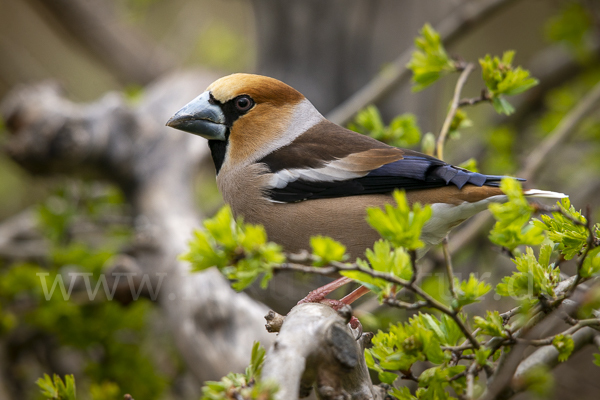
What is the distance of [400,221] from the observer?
1.50m

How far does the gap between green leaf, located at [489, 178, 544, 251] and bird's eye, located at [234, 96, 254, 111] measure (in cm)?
165

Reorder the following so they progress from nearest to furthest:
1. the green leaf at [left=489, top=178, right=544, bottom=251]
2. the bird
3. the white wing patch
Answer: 1. the green leaf at [left=489, top=178, right=544, bottom=251]
2. the bird
3. the white wing patch

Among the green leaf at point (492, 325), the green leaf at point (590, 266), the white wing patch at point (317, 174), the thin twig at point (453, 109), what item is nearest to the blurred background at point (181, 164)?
the thin twig at point (453, 109)

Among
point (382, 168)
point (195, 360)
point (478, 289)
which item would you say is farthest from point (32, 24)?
point (478, 289)

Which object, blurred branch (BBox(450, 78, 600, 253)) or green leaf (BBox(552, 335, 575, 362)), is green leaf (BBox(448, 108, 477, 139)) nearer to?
blurred branch (BBox(450, 78, 600, 253))

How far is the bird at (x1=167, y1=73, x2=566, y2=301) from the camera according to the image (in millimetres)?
2541

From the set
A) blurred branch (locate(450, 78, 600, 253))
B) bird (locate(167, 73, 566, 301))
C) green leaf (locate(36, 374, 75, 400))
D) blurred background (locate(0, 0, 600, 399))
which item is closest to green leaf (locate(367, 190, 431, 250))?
bird (locate(167, 73, 566, 301))

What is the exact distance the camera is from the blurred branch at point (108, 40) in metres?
7.69

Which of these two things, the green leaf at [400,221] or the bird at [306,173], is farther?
the bird at [306,173]

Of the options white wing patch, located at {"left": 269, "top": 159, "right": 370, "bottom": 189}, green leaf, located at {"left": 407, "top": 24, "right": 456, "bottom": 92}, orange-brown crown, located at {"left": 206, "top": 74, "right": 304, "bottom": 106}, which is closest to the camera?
white wing patch, located at {"left": 269, "top": 159, "right": 370, "bottom": 189}

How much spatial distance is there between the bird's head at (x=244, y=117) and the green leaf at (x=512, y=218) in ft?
4.88

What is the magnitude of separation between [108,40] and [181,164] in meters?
4.18

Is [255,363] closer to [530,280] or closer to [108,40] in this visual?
[530,280]

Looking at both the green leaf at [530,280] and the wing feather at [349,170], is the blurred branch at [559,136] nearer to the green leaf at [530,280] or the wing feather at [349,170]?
the wing feather at [349,170]
